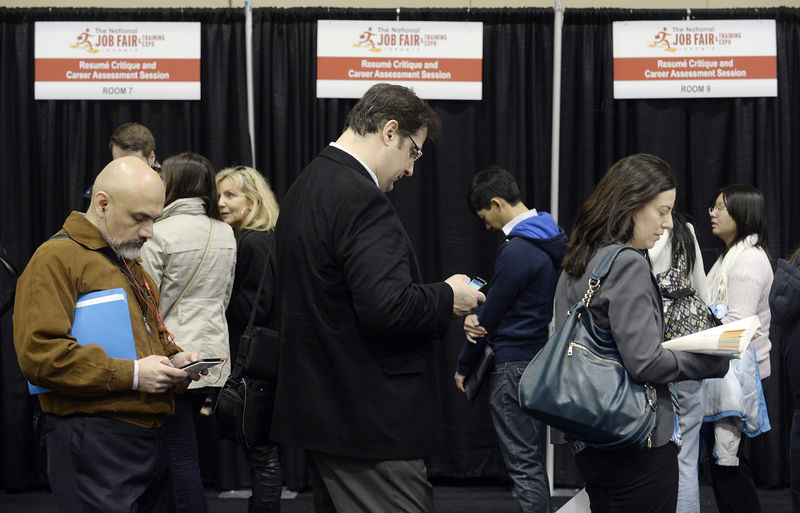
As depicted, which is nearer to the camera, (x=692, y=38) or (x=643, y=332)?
(x=643, y=332)

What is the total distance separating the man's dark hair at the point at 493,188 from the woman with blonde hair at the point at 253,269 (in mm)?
891

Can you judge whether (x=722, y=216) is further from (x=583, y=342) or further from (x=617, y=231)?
(x=583, y=342)

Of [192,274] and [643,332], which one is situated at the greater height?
[192,274]

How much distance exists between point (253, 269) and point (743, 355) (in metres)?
1.92

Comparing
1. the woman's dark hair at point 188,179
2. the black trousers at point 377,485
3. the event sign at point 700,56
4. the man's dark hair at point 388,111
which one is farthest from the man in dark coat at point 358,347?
the event sign at point 700,56

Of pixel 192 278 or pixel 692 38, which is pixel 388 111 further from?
pixel 692 38

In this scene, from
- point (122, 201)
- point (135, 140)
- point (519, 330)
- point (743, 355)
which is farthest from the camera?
point (135, 140)

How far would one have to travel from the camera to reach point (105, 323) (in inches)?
76.3

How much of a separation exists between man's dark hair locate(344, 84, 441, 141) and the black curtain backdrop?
2.59m

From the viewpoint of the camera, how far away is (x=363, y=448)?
5.73 feet

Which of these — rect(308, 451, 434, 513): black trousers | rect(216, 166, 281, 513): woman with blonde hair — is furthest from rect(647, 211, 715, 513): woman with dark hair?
rect(216, 166, 281, 513): woman with blonde hair

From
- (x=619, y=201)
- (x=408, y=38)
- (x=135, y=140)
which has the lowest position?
(x=619, y=201)

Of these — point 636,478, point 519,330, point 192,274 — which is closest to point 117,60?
point 192,274

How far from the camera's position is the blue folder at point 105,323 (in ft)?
6.27
